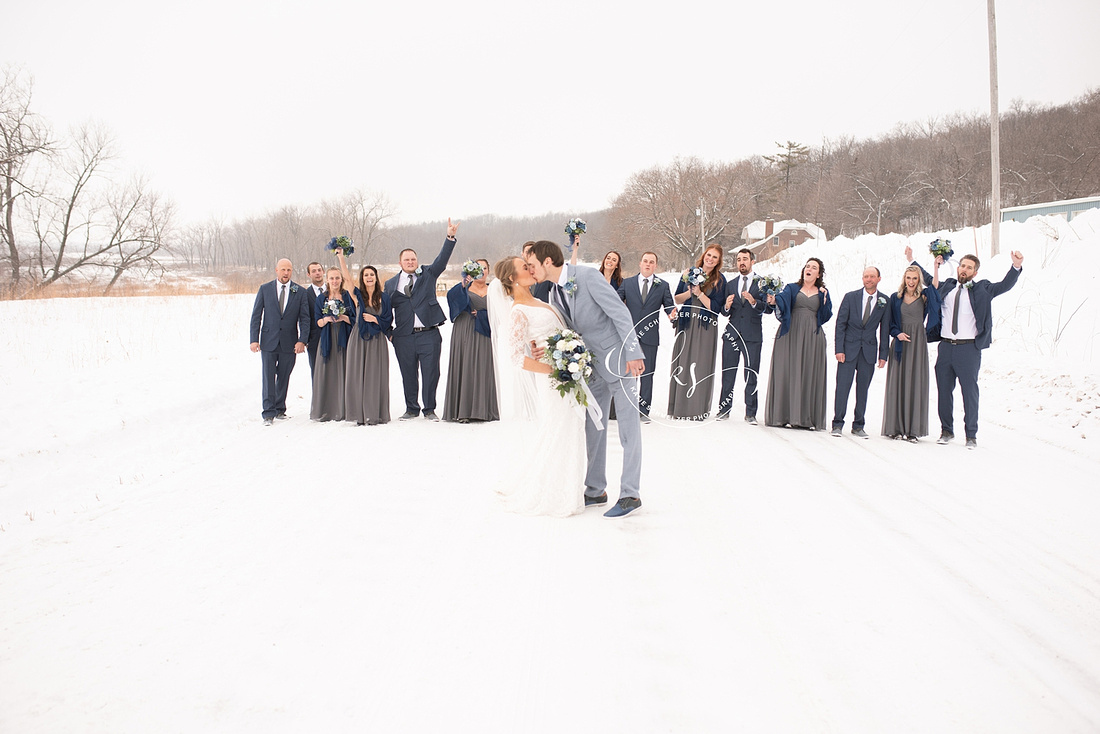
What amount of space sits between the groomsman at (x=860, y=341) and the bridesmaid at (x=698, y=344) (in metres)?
1.61

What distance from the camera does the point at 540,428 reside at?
17.4 ft

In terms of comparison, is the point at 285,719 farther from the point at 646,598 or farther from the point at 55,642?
the point at 646,598

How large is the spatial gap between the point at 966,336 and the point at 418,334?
717 cm

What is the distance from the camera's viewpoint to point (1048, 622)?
3668 millimetres

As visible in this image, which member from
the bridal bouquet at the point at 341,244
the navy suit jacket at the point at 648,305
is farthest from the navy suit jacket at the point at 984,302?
the bridal bouquet at the point at 341,244

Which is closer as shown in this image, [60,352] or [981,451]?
[981,451]

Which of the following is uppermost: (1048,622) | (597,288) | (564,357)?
(597,288)

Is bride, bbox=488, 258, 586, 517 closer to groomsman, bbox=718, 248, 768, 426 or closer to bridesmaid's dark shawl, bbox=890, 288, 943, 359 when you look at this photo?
groomsman, bbox=718, 248, 768, 426

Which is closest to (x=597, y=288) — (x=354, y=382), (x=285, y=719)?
(x=285, y=719)

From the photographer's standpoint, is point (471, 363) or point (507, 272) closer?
point (507, 272)

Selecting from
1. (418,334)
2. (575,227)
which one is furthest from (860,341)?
(418,334)

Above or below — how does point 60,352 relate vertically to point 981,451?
above

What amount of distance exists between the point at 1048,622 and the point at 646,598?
230 cm

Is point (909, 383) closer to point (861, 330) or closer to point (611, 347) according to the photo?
point (861, 330)
